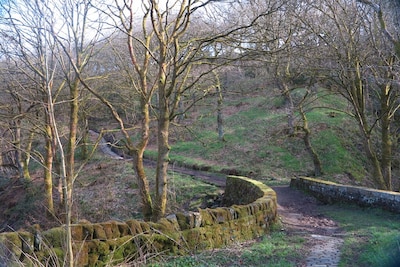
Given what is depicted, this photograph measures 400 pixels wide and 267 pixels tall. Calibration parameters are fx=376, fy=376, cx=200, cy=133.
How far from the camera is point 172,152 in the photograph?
27266 mm

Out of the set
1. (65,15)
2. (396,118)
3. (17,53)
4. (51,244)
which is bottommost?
(51,244)

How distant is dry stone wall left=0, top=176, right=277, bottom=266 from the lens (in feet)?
15.6

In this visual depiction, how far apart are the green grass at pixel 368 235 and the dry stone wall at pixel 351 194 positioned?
0.74 feet

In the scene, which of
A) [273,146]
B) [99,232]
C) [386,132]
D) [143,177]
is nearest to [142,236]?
[99,232]

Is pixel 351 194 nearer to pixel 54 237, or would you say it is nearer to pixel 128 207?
pixel 128 207

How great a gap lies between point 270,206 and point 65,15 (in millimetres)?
8057

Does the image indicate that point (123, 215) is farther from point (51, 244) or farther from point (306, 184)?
point (51, 244)

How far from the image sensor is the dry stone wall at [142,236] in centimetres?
475

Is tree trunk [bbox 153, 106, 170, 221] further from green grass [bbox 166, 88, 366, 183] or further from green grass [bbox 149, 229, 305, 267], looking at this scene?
green grass [bbox 166, 88, 366, 183]

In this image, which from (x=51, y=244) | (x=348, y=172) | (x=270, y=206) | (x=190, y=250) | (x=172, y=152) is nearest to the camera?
(x=51, y=244)

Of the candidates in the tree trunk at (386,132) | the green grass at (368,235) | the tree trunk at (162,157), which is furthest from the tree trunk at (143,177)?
the tree trunk at (386,132)

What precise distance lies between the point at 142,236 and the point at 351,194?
8.26 metres

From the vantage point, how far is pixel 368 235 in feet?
26.4

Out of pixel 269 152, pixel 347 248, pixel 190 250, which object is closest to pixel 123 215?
pixel 190 250
